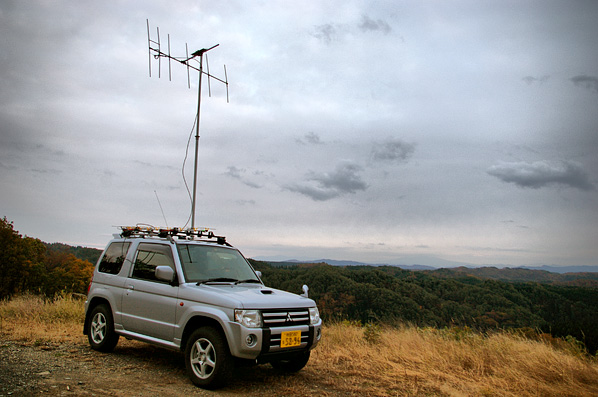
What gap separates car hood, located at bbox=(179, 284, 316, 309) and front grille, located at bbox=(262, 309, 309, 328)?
2.8 inches

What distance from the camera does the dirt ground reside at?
17.0 ft

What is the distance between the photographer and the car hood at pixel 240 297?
18.0 feet

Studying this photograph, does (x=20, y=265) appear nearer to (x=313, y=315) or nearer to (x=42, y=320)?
Result: (x=42, y=320)

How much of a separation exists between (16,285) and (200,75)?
34.3 meters

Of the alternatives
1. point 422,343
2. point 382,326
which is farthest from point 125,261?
point 382,326

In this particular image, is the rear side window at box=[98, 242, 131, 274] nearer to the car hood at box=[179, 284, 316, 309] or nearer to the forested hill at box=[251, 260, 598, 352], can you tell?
the car hood at box=[179, 284, 316, 309]

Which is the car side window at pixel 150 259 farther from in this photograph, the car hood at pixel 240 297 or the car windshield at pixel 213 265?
the car hood at pixel 240 297

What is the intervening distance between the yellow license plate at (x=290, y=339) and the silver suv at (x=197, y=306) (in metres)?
0.01

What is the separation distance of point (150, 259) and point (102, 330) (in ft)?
5.50

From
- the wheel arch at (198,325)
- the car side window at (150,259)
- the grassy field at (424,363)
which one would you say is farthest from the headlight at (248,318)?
the car side window at (150,259)

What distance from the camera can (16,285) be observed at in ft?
119

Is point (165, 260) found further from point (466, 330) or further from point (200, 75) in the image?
point (466, 330)

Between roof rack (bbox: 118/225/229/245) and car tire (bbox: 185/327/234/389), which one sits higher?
roof rack (bbox: 118/225/229/245)

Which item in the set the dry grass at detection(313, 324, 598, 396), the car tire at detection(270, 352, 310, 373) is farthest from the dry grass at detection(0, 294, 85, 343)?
the dry grass at detection(313, 324, 598, 396)
